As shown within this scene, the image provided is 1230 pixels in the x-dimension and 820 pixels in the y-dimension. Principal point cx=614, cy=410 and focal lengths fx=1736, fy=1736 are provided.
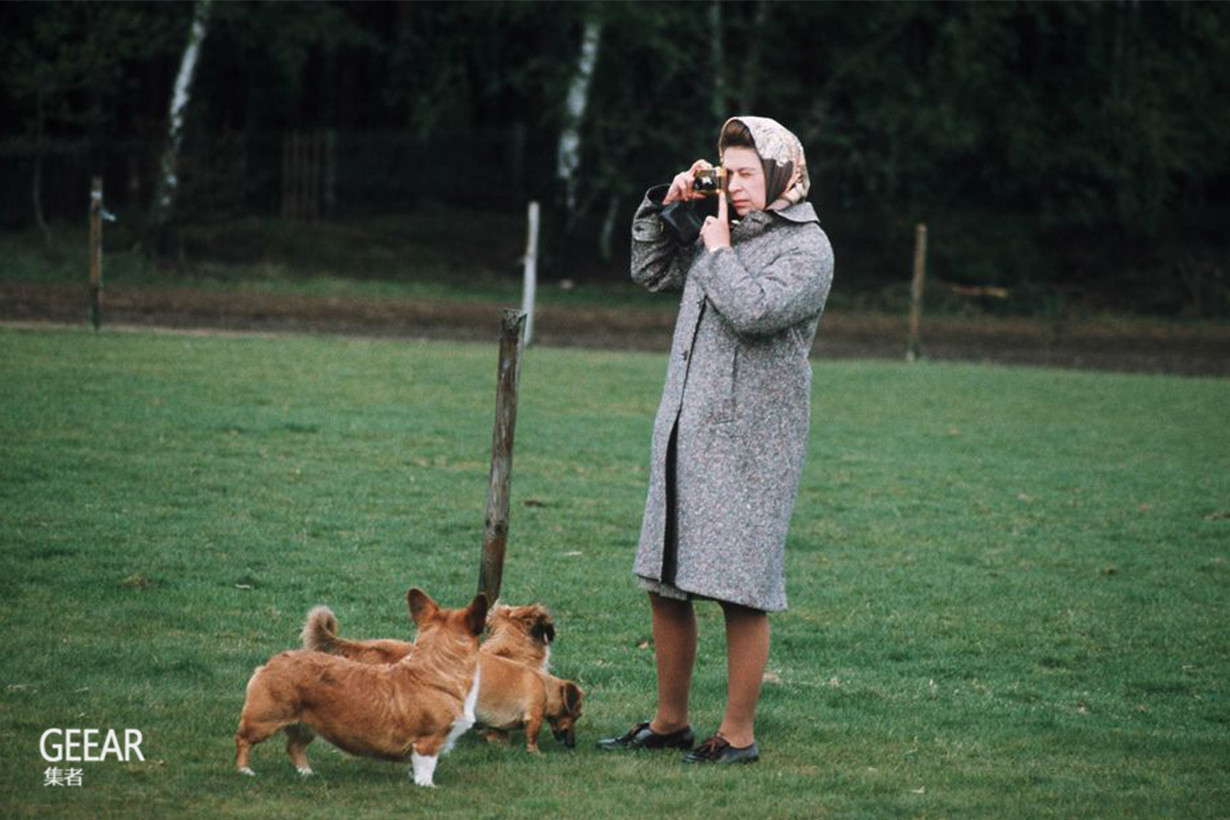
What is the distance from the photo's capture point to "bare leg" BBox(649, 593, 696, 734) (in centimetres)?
600

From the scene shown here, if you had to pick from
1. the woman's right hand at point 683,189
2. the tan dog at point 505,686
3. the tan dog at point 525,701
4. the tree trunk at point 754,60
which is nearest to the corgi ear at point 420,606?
the tan dog at point 505,686

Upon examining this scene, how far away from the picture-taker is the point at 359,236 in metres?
33.2

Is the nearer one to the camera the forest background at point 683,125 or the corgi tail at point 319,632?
the corgi tail at point 319,632

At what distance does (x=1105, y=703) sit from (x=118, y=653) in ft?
13.6

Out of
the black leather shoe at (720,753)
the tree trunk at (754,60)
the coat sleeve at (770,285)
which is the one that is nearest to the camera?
the coat sleeve at (770,285)

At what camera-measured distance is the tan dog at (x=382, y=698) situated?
532 cm

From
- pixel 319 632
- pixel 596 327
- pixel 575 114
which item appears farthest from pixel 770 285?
pixel 575 114

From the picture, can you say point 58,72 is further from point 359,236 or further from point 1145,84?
point 1145,84

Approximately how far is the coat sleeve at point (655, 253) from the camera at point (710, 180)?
0.26m

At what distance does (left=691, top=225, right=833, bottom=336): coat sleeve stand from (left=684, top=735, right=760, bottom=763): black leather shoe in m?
1.43

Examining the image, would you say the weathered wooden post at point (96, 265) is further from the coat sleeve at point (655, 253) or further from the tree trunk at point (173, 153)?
the coat sleeve at point (655, 253)

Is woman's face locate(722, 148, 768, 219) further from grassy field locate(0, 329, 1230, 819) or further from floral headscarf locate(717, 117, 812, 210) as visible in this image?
grassy field locate(0, 329, 1230, 819)

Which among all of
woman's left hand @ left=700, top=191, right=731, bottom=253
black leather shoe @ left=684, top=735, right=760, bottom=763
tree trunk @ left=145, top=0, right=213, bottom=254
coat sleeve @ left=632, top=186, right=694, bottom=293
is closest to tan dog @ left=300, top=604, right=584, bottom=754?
black leather shoe @ left=684, top=735, right=760, bottom=763

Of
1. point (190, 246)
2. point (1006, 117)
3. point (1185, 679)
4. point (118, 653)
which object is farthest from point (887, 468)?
point (1006, 117)
